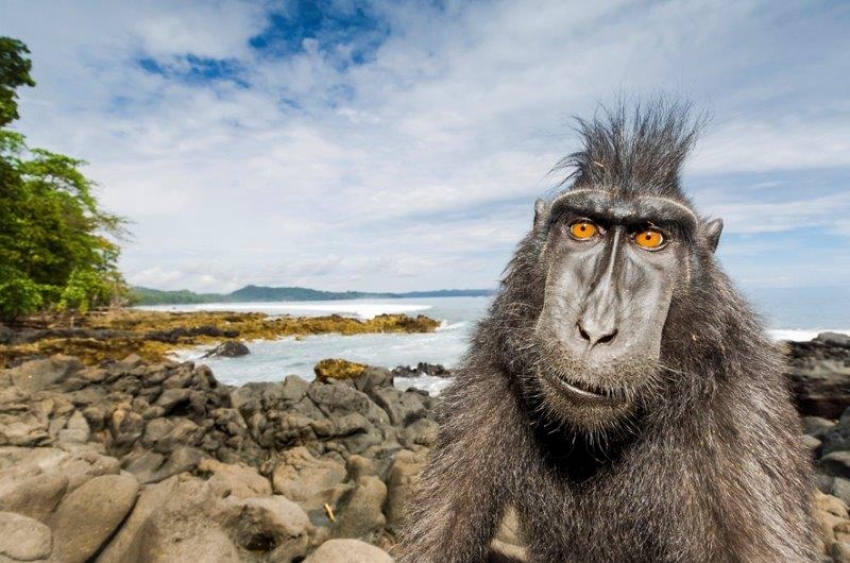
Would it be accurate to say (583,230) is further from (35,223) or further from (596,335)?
(35,223)

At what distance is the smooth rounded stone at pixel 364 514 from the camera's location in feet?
20.2

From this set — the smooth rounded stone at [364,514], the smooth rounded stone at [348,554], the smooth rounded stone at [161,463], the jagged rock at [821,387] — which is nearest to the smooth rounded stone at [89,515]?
the smooth rounded stone at [348,554]

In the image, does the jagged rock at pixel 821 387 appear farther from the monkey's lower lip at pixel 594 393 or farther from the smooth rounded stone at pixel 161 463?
the smooth rounded stone at pixel 161 463

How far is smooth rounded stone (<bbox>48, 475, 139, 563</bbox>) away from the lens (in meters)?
4.51

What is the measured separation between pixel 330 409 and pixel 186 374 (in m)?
3.82

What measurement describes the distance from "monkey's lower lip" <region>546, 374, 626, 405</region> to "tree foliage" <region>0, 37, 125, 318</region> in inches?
1078

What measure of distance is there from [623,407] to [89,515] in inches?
194

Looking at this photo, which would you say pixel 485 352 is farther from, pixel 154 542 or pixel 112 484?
pixel 112 484

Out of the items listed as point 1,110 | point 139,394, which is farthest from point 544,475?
point 1,110

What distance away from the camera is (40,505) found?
5039 millimetres

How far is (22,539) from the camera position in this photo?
4.06 metres

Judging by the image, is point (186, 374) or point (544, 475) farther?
point (186, 374)

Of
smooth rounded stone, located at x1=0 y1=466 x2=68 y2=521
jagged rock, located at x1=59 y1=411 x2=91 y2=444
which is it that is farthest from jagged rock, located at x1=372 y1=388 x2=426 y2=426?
smooth rounded stone, located at x1=0 y1=466 x2=68 y2=521

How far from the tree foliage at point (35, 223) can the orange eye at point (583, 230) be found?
2695 centimetres
